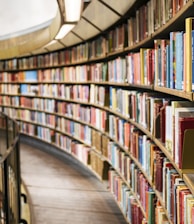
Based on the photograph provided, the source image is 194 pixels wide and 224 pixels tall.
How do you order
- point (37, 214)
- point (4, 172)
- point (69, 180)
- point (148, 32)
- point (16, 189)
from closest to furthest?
point (4, 172), point (148, 32), point (16, 189), point (37, 214), point (69, 180)

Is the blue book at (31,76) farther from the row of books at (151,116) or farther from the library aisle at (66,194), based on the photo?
the row of books at (151,116)

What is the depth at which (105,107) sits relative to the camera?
4.42 metres

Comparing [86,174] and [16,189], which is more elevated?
[16,189]

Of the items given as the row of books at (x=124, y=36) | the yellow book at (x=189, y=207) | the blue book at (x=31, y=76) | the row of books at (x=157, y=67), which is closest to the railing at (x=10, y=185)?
the row of books at (x=157, y=67)

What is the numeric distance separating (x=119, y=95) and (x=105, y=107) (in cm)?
64

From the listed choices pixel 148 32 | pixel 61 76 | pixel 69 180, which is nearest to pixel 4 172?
pixel 148 32

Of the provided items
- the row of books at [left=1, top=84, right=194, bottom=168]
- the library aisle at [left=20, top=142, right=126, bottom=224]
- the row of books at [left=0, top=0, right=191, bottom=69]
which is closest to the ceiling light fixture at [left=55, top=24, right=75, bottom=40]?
the row of books at [left=0, top=0, right=191, bottom=69]

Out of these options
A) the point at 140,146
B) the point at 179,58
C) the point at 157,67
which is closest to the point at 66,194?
the point at 140,146

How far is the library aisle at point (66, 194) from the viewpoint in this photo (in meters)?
4.10

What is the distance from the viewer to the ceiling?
353cm

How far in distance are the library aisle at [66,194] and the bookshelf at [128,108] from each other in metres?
0.31

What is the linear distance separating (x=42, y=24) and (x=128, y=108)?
439cm

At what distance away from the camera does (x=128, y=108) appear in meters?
3.37

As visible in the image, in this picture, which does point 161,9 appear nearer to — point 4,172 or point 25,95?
point 4,172
